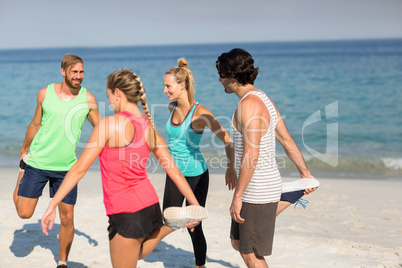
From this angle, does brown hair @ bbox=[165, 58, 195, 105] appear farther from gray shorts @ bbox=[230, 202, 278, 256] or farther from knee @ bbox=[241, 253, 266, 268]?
knee @ bbox=[241, 253, 266, 268]

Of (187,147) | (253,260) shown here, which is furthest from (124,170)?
(187,147)

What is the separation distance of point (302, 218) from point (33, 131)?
4327 millimetres

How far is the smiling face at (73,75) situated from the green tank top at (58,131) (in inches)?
5.0

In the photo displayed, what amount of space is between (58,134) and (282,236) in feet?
11.1

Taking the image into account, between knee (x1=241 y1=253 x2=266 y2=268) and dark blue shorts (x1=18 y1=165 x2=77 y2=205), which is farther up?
dark blue shorts (x1=18 y1=165 x2=77 y2=205)

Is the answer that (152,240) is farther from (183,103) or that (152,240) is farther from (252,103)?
(183,103)

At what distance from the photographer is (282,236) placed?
20.3ft

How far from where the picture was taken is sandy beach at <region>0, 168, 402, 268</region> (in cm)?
527

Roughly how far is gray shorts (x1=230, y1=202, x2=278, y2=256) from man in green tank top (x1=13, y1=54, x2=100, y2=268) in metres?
1.99

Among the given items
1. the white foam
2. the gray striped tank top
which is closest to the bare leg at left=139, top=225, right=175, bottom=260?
the gray striped tank top

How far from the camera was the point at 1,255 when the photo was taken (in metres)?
5.38

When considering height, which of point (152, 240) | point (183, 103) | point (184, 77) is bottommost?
point (152, 240)

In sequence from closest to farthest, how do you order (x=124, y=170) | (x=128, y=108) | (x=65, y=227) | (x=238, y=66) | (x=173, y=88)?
(x=124, y=170)
(x=128, y=108)
(x=238, y=66)
(x=173, y=88)
(x=65, y=227)

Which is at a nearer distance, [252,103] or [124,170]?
[124,170]
